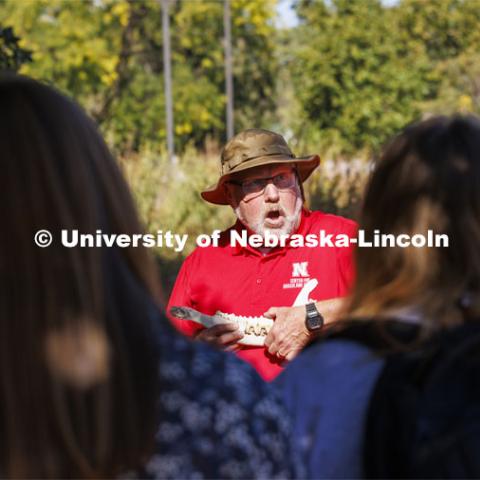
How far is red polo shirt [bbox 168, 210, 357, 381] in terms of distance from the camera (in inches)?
170

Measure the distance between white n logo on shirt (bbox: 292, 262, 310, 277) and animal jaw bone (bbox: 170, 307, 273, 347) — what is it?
0.32m

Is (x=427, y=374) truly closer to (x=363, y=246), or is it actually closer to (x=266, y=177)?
(x=363, y=246)

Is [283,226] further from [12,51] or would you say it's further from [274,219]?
[12,51]

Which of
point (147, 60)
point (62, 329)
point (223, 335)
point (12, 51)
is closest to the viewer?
point (62, 329)

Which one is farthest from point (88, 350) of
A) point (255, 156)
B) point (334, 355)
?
point (255, 156)

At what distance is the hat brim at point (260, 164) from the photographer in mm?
4629

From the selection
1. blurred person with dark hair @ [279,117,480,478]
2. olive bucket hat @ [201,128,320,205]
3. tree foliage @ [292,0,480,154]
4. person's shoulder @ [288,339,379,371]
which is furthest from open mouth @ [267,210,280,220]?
tree foliage @ [292,0,480,154]

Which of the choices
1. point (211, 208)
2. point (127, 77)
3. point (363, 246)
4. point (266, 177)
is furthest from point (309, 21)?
point (363, 246)

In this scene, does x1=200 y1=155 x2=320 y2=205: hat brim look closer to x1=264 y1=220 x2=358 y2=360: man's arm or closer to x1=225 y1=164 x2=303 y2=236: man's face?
x1=225 y1=164 x2=303 y2=236: man's face

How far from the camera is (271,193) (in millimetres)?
4633

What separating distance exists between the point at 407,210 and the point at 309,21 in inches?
1024

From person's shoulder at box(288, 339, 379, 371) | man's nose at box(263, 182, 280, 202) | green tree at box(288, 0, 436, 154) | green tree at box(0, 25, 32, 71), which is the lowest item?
person's shoulder at box(288, 339, 379, 371)

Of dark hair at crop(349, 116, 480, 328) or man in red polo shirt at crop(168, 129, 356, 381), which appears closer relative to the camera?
dark hair at crop(349, 116, 480, 328)

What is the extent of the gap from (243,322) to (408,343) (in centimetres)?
225
